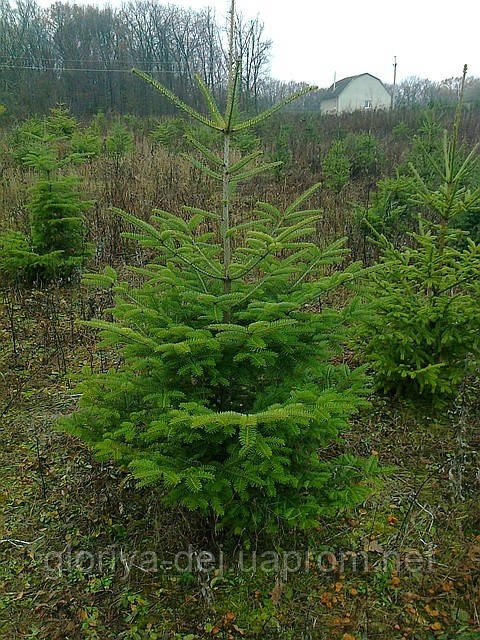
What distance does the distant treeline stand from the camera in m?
27.0

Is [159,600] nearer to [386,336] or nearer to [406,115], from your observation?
[386,336]

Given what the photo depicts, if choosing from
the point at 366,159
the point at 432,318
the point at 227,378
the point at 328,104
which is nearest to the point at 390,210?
the point at 432,318

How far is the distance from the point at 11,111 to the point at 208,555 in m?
24.6

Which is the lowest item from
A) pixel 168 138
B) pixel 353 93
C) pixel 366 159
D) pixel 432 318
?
pixel 432 318

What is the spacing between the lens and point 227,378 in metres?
2.74

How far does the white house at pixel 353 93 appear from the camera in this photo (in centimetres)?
4222

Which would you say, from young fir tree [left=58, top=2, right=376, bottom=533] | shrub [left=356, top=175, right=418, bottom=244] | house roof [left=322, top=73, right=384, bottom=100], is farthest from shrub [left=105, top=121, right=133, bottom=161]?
house roof [left=322, top=73, right=384, bottom=100]

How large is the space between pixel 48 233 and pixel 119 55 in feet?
98.3

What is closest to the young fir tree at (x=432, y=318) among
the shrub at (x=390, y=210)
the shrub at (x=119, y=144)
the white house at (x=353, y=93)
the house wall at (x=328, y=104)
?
the shrub at (x=390, y=210)

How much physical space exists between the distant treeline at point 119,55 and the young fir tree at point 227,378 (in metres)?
25.6

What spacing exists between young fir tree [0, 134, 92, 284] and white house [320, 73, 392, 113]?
39550 millimetres

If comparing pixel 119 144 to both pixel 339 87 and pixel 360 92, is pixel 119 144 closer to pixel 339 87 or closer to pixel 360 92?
pixel 339 87

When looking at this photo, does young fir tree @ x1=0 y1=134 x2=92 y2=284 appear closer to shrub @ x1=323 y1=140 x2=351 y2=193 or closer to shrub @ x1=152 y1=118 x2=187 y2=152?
shrub @ x1=323 y1=140 x2=351 y2=193

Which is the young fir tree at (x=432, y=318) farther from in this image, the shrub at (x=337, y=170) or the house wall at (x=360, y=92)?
the house wall at (x=360, y=92)
